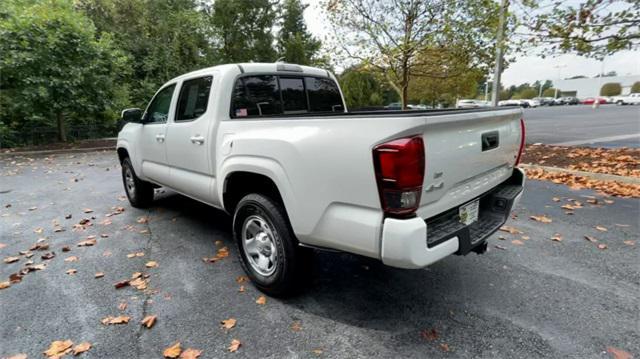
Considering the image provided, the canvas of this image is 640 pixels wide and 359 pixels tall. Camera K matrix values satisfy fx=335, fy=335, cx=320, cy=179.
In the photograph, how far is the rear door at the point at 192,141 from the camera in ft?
11.0

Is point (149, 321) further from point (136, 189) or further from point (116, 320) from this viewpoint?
point (136, 189)

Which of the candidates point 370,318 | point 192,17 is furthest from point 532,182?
point 192,17

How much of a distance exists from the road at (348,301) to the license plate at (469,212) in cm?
68

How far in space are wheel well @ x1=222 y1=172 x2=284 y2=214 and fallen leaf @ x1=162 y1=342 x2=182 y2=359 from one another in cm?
122

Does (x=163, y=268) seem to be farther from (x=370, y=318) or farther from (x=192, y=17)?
(x=192, y=17)

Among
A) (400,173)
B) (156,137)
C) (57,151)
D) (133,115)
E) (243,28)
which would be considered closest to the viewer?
(400,173)

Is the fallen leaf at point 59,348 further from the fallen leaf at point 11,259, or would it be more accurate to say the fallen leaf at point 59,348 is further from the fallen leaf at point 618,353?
the fallen leaf at point 618,353

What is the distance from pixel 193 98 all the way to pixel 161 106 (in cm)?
101

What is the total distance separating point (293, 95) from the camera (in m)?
3.81

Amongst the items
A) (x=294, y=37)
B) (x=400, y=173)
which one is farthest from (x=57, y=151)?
(x=294, y=37)

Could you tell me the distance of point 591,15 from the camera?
6.23 meters

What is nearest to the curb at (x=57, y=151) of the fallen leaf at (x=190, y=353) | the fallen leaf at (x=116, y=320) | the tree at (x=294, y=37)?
the fallen leaf at (x=116, y=320)

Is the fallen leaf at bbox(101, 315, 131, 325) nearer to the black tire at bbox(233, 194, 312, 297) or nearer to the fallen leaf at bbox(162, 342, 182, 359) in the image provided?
the fallen leaf at bbox(162, 342, 182, 359)

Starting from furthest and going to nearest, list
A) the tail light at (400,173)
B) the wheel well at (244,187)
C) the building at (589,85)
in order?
the building at (589,85) < the wheel well at (244,187) < the tail light at (400,173)
